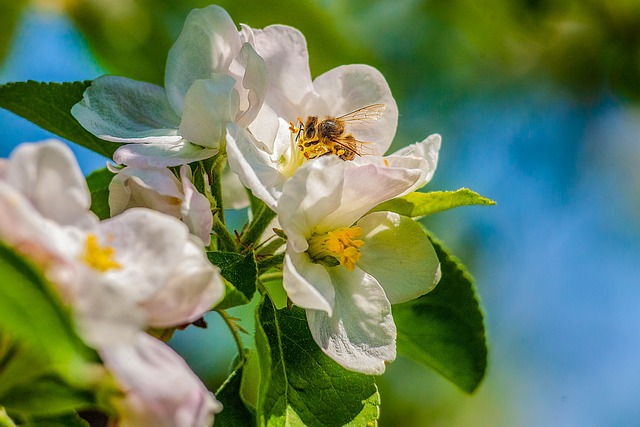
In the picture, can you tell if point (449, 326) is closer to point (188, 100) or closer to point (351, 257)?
point (351, 257)

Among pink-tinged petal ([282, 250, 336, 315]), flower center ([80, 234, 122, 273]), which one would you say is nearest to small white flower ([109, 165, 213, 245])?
pink-tinged petal ([282, 250, 336, 315])

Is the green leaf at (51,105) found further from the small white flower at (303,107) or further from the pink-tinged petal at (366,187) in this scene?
the pink-tinged petal at (366,187)

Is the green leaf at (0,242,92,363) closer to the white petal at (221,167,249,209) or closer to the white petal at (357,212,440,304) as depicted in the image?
the white petal at (357,212,440,304)

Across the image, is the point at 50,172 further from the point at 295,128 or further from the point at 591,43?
the point at 591,43

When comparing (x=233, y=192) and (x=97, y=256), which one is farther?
(x=233, y=192)

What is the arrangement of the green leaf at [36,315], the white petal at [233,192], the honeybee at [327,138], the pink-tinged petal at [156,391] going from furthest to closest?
the white petal at [233,192] < the honeybee at [327,138] < the pink-tinged petal at [156,391] < the green leaf at [36,315]

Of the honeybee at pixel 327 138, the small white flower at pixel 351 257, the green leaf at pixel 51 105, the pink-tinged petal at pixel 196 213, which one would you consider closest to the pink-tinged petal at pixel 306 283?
the small white flower at pixel 351 257

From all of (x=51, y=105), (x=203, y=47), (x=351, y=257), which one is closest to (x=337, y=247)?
(x=351, y=257)
